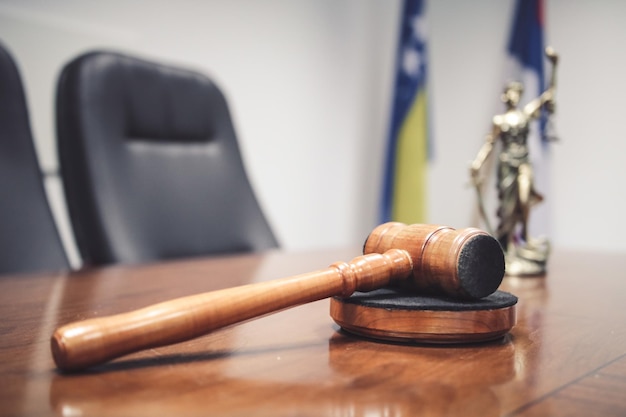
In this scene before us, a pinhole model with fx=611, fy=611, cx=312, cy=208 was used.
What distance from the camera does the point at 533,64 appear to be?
2.84 metres

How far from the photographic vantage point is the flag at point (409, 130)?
320 centimetres

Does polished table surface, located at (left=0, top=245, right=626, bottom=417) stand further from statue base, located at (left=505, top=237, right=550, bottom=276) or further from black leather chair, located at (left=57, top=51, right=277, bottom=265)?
black leather chair, located at (left=57, top=51, right=277, bottom=265)

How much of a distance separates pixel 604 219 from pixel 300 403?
9.25ft

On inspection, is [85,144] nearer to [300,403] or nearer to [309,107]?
[300,403]

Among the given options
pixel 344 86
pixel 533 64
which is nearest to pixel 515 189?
pixel 533 64

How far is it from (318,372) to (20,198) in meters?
1.07

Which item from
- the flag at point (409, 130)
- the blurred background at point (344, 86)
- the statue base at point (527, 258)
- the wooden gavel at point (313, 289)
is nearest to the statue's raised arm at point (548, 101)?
the statue base at point (527, 258)

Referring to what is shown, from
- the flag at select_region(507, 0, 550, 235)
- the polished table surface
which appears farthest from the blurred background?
the polished table surface

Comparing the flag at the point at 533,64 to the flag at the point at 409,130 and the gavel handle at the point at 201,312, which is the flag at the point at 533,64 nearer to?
the flag at the point at 409,130

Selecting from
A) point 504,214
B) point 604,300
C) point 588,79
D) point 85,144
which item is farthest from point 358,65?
point 604,300

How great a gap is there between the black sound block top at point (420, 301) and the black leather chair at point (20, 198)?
0.88 meters

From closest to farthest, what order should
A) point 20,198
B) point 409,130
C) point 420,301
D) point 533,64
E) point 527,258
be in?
point 420,301
point 527,258
point 20,198
point 533,64
point 409,130

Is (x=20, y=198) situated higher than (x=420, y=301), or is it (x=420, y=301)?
(x=420, y=301)

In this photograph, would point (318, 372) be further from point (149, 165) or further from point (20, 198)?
point (149, 165)
